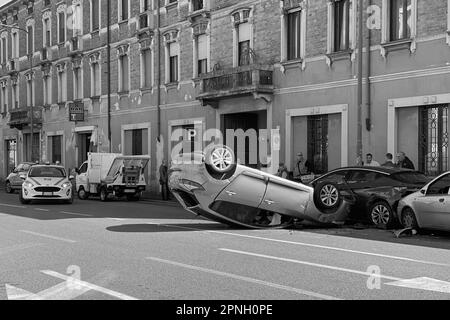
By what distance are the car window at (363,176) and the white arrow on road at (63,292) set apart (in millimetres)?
9036

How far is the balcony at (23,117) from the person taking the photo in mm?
42594

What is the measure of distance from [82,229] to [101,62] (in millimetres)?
22512

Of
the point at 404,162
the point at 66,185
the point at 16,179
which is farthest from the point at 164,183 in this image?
the point at 404,162

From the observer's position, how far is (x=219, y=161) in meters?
13.7

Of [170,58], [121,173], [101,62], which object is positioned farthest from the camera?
[101,62]

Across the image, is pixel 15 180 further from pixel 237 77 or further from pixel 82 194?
pixel 237 77

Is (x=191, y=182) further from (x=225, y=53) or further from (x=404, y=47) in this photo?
(x=225, y=53)

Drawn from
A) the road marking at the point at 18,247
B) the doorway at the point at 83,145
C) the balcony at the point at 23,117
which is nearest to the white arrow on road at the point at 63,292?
the road marking at the point at 18,247

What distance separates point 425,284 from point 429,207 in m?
5.21

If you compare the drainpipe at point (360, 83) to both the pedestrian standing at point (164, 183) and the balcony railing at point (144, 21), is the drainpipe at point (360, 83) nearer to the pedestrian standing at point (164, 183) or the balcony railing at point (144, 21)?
the pedestrian standing at point (164, 183)

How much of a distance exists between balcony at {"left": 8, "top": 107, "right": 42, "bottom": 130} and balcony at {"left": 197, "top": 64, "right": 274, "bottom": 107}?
790 inches

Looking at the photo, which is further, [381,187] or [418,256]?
[381,187]

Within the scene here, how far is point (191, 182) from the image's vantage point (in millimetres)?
13742
